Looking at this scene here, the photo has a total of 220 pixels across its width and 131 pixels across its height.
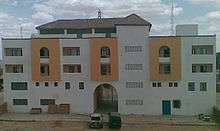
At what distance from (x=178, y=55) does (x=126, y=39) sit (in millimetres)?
7718

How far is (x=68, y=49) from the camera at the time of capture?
5234 cm

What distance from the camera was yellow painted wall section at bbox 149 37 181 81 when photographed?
50.7 m

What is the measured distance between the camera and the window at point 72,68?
52125 mm

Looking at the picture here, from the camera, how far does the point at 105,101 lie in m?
66.1

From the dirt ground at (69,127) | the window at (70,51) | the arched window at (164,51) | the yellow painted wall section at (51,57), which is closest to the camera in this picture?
the dirt ground at (69,127)

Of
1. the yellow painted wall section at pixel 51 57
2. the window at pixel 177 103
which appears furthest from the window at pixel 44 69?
the window at pixel 177 103

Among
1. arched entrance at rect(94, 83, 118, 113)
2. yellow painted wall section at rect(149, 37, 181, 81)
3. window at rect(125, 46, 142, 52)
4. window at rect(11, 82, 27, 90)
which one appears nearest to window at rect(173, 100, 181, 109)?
yellow painted wall section at rect(149, 37, 181, 81)

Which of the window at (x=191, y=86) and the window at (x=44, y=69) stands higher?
the window at (x=44, y=69)

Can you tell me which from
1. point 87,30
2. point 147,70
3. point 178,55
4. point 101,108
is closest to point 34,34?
point 87,30

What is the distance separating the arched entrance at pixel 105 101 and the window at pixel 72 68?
4.11 metres

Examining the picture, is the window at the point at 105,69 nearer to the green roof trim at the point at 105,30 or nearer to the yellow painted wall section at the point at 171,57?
the yellow painted wall section at the point at 171,57

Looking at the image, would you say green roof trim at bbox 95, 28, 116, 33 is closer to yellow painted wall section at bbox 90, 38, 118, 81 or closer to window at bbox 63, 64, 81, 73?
yellow painted wall section at bbox 90, 38, 118, 81

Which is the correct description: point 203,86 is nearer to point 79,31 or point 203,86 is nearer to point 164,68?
point 164,68

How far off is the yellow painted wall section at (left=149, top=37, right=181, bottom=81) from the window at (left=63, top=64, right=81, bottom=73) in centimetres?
1058
